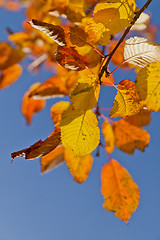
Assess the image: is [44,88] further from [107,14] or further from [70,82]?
[107,14]

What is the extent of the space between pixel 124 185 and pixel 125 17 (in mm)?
638

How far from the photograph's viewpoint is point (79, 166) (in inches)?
33.2

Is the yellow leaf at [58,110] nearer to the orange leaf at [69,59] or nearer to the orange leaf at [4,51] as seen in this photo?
the orange leaf at [69,59]

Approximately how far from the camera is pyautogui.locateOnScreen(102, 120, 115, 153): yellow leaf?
893mm

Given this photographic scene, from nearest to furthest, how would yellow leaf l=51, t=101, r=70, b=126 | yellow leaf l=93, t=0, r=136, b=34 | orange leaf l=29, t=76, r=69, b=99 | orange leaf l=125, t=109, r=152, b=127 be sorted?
1. yellow leaf l=93, t=0, r=136, b=34
2. yellow leaf l=51, t=101, r=70, b=126
3. orange leaf l=125, t=109, r=152, b=127
4. orange leaf l=29, t=76, r=69, b=99

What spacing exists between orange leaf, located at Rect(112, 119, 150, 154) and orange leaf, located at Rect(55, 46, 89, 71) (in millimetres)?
516

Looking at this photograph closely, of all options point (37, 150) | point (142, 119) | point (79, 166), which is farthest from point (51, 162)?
point (37, 150)

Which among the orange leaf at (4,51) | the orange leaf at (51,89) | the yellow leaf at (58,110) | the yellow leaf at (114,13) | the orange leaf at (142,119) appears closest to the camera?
the yellow leaf at (114,13)

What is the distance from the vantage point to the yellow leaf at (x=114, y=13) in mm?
415

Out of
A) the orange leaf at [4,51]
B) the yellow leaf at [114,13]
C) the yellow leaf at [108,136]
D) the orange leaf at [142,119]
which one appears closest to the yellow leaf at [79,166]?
the yellow leaf at [108,136]

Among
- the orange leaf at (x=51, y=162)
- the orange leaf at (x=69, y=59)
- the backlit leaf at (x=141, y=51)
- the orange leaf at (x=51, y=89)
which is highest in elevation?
the orange leaf at (x=51, y=89)

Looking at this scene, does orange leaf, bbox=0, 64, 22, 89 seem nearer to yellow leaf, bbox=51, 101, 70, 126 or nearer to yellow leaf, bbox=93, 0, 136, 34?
yellow leaf, bbox=51, 101, 70, 126

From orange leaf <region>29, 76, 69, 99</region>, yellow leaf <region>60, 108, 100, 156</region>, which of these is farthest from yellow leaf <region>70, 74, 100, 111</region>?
orange leaf <region>29, 76, 69, 99</region>

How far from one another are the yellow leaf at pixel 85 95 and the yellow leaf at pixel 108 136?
0.47 m
